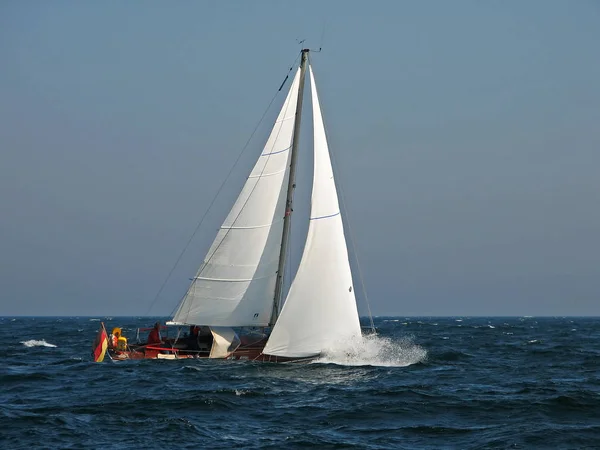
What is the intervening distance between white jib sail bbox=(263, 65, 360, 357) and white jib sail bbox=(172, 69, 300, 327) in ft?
6.16

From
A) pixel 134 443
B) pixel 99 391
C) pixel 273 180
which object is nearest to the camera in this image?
pixel 134 443

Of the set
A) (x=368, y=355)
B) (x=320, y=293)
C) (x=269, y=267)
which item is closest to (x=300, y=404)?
(x=320, y=293)

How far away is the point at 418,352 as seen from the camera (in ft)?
134

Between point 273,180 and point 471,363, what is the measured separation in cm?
1210

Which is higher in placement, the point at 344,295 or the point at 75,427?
the point at 344,295

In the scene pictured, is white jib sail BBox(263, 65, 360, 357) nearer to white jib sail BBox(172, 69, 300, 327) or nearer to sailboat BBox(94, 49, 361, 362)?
sailboat BBox(94, 49, 361, 362)

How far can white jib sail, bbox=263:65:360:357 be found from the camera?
30.0 meters

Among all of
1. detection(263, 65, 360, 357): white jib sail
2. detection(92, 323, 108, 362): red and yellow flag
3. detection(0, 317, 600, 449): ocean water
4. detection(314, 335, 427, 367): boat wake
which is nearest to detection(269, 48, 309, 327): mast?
detection(263, 65, 360, 357): white jib sail

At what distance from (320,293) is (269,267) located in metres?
2.75

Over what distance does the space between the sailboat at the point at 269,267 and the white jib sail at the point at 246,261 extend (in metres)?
0.04

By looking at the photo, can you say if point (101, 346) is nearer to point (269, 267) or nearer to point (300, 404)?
point (269, 267)

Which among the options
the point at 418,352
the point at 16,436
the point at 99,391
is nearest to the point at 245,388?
the point at 99,391

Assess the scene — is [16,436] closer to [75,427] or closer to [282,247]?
[75,427]

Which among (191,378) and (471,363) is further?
(471,363)
